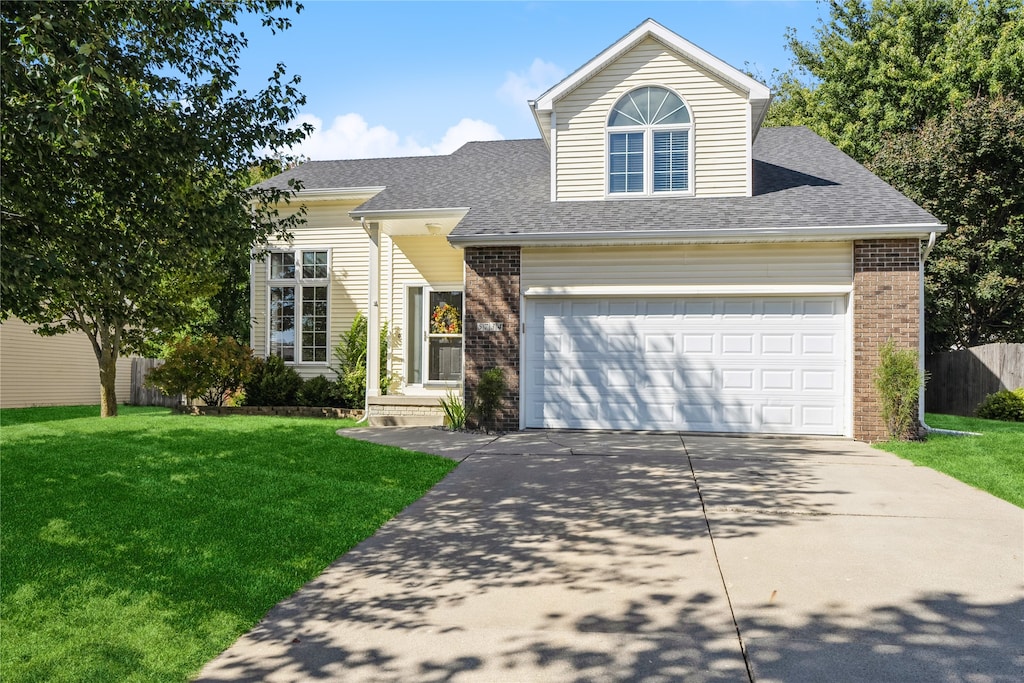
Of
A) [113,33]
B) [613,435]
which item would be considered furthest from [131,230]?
[613,435]

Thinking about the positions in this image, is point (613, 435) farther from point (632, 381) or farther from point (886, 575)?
point (886, 575)

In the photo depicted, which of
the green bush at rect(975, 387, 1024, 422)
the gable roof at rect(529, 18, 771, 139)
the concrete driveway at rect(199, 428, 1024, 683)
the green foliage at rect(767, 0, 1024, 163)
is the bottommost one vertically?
the concrete driveway at rect(199, 428, 1024, 683)

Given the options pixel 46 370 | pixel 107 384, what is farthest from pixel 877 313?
pixel 46 370

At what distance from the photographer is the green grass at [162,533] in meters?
4.00

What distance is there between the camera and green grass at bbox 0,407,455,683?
4.00 meters

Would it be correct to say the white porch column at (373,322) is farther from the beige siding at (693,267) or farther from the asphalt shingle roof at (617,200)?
the beige siding at (693,267)

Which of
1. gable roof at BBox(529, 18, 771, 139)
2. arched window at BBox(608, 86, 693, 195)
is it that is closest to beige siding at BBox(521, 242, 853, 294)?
arched window at BBox(608, 86, 693, 195)

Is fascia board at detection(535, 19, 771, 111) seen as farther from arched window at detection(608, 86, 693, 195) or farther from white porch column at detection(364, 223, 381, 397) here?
white porch column at detection(364, 223, 381, 397)

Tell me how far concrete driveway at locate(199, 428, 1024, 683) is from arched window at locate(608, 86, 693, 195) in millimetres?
6490

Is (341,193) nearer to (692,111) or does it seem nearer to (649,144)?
(649,144)

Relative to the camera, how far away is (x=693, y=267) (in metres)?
11.7

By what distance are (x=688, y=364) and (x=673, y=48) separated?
18.1ft

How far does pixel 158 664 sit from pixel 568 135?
11044 millimetres

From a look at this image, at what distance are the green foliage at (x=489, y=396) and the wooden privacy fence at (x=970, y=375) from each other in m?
10.9
